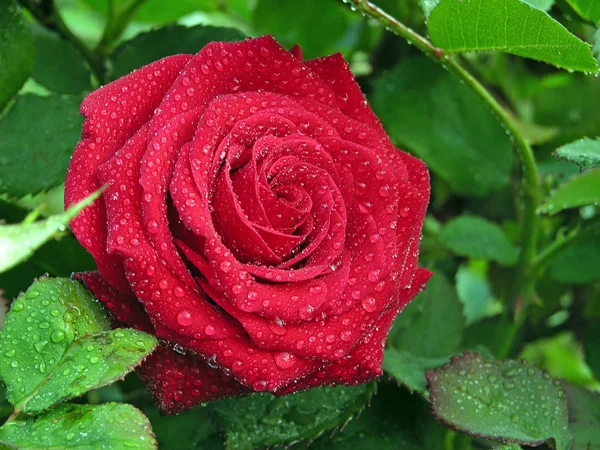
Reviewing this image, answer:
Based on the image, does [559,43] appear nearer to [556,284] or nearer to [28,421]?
[28,421]

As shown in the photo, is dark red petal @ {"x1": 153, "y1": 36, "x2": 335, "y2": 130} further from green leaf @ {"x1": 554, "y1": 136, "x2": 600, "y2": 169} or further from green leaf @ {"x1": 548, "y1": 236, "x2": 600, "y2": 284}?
green leaf @ {"x1": 548, "y1": 236, "x2": 600, "y2": 284}

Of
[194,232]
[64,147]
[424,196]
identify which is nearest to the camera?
[194,232]

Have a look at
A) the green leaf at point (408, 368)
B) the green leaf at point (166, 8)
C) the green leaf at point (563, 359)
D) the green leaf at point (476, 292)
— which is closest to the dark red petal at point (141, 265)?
the green leaf at point (408, 368)

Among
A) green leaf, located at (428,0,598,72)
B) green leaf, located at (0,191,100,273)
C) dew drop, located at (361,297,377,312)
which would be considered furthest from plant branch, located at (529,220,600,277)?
green leaf, located at (0,191,100,273)

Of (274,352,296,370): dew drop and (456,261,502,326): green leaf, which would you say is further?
(456,261,502,326): green leaf

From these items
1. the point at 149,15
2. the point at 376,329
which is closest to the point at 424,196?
the point at 376,329

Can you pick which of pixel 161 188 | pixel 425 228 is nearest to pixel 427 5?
pixel 161 188
